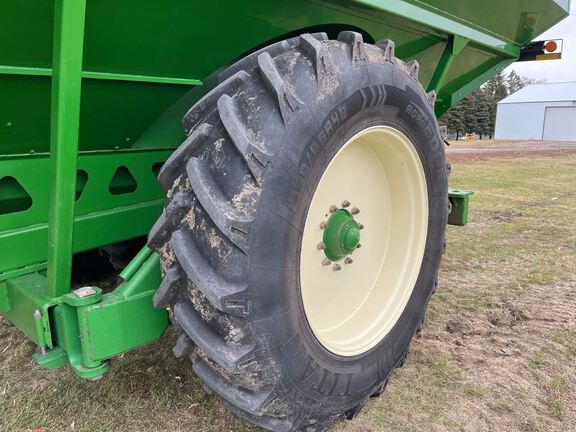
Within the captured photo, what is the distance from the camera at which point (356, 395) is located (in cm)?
199

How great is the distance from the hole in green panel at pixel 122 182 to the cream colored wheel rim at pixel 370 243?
98 cm

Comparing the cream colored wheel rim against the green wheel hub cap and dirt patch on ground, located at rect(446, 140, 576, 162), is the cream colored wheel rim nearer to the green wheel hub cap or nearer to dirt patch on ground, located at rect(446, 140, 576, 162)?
the green wheel hub cap

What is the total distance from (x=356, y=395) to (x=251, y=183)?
1.03 m

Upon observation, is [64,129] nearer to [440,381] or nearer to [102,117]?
[102,117]

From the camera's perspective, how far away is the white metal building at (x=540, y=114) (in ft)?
147

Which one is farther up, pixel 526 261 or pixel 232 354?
pixel 232 354

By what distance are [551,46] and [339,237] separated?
10.6ft

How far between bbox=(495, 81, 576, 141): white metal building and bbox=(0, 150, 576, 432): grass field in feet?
156

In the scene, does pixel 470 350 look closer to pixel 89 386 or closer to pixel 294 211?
pixel 294 211

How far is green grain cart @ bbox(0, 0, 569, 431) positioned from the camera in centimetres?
151

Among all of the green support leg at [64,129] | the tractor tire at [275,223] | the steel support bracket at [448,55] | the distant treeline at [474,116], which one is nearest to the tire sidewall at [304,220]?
the tractor tire at [275,223]

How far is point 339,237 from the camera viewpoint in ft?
6.88

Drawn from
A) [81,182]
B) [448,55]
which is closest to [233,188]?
[81,182]

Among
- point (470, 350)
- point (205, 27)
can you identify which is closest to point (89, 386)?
point (205, 27)
